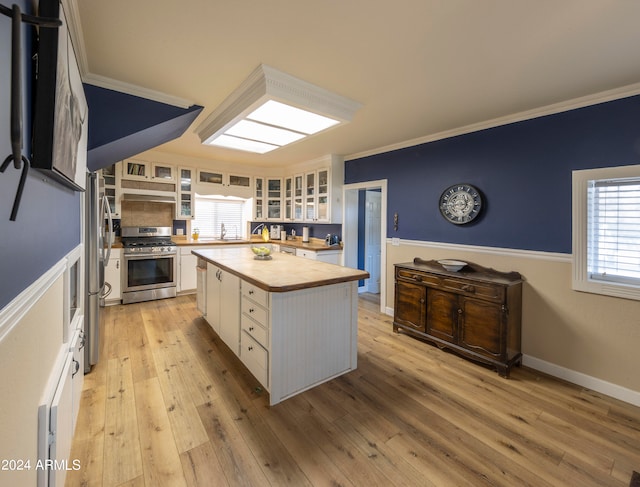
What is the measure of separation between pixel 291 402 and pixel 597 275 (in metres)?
2.77

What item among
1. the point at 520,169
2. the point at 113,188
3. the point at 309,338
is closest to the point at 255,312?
the point at 309,338

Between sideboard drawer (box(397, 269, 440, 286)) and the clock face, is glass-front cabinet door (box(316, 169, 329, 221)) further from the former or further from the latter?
the clock face

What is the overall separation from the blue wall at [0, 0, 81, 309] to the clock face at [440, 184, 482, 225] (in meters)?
3.46

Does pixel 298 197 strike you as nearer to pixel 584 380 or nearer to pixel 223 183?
pixel 223 183

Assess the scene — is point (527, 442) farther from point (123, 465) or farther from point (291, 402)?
point (123, 465)

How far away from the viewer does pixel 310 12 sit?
155cm

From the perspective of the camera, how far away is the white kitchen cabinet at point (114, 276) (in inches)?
172

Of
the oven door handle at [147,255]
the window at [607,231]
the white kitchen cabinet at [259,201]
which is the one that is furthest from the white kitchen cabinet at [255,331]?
the white kitchen cabinet at [259,201]

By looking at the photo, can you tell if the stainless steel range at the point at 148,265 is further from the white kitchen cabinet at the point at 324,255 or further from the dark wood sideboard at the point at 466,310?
the dark wood sideboard at the point at 466,310

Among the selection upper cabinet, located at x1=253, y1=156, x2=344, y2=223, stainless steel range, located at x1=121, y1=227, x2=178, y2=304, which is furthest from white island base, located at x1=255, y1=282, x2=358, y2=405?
stainless steel range, located at x1=121, y1=227, x2=178, y2=304

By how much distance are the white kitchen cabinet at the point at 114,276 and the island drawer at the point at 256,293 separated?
3038mm

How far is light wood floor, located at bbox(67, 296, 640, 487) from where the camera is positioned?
1600 mm

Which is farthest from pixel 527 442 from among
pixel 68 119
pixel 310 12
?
pixel 68 119

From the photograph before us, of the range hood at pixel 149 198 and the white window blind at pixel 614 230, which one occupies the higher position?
the range hood at pixel 149 198
